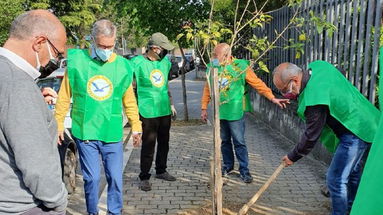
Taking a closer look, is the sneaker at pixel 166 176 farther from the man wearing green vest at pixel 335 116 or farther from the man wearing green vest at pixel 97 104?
the man wearing green vest at pixel 335 116

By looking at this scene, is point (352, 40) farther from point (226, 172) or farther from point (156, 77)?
point (156, 77)

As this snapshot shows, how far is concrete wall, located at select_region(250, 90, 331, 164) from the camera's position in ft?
19.2

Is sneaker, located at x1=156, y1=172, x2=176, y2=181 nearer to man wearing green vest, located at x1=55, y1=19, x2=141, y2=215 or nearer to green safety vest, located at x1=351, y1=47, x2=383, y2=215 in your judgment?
man wearing green vest, located at x1=55, y1=19, x2=141, y2=215

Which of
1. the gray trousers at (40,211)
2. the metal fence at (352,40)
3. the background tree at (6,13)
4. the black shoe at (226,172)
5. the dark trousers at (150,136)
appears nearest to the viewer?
the gray trousers at (40,211)

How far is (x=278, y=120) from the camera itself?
25.8 ft

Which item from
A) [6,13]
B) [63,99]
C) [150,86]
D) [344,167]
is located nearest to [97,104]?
[63,99]

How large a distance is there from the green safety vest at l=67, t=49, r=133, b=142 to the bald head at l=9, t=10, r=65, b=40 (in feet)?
5.14

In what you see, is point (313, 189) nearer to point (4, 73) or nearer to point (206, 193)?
point (206, 193)

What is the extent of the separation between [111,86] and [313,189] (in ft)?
9.47

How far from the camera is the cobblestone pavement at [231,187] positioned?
13.9 feet

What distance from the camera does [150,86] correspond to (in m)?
4.76

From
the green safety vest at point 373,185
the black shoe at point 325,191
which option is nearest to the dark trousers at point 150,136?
the black shoe at point 325,191

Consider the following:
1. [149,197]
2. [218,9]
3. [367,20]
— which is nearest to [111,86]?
[149,197]

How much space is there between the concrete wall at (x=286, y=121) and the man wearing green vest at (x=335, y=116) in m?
2.18
